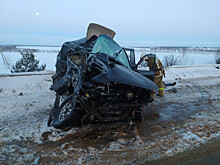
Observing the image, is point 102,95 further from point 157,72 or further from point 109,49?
point 157,72

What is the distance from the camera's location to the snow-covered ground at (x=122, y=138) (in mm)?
3281

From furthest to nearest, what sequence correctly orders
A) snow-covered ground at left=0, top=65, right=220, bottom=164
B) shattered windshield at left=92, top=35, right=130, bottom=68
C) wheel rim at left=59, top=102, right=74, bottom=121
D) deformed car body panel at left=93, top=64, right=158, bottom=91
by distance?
shattered windshield at left=92, top=35, right=130, bottom=68 → wheel rim at left=59, top=102, right=74, bottom=121 → deformed car body panel at left=93, top=64, right=158, bottom=91 → snow-covered ground at left=0, top=65, right=220, bottom=164

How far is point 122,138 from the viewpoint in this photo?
12.7 feet

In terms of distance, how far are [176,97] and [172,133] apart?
10.4ft

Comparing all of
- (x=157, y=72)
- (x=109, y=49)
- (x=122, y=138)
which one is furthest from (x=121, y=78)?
(x=157, y=72)

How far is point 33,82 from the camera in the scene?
8148 mm

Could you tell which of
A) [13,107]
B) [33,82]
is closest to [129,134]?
[13,107]

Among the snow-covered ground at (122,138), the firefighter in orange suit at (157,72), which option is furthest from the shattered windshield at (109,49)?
the firefighter in orange suit at (157,72)

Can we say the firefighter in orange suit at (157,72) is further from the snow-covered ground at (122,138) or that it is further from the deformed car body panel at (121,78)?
the deformed car body panel at (121,78)

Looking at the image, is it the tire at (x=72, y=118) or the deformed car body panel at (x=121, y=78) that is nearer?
the deformed car body panel at (x=121, y=78)

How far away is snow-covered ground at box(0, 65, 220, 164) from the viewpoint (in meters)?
3.28

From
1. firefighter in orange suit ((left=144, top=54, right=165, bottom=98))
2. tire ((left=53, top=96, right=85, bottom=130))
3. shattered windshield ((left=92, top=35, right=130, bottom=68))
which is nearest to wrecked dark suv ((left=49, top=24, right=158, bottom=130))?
tire ((left=53, top=96, right=85, bottom=130))

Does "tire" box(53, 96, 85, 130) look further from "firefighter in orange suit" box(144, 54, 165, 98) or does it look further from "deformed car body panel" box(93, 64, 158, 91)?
"firefighter in orange suit" box(144, 54, 165, 98)

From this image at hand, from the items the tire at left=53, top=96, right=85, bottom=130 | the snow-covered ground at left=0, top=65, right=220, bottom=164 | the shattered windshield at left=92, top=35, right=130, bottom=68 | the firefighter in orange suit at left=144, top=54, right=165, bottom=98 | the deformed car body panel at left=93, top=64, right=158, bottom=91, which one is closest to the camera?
the snow-covered ground at left=0, top=65, right=220, bottom=164
